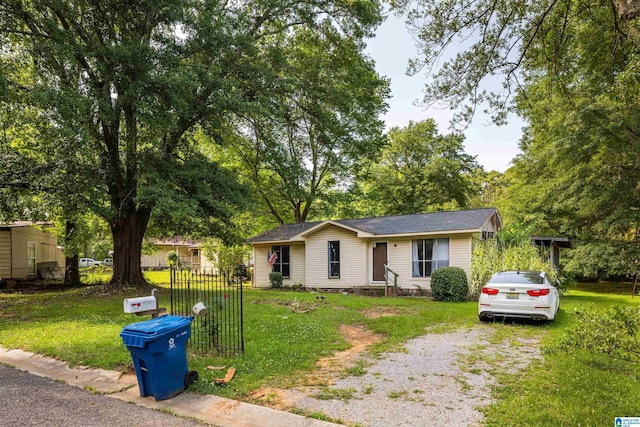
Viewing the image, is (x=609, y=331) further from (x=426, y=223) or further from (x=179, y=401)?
(x=426, y=223)

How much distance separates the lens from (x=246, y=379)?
4.80 m

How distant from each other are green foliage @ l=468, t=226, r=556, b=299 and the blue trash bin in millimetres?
11273

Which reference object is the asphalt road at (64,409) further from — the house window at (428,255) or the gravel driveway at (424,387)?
the house window at (428,255)

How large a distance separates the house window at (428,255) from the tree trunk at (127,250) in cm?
1102

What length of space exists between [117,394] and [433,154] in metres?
28.0

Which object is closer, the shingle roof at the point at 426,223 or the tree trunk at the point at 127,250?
the shingle roof at the point at 426,223

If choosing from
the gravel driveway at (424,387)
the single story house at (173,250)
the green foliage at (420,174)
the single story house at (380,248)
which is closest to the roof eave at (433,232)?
the single story house at (380,248)

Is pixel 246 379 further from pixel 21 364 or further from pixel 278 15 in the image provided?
pixel 278 15

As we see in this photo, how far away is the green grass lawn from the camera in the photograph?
3.94m

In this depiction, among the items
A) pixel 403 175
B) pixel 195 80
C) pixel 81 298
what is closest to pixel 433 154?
pixel 403 175

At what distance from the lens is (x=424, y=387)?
4574mm

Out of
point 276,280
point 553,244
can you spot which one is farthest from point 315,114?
point 553,244

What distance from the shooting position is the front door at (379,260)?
16.3m

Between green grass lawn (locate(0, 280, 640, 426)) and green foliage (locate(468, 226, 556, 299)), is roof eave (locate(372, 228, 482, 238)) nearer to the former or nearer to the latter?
green foliage (locate(468, 226, 556, 299))
